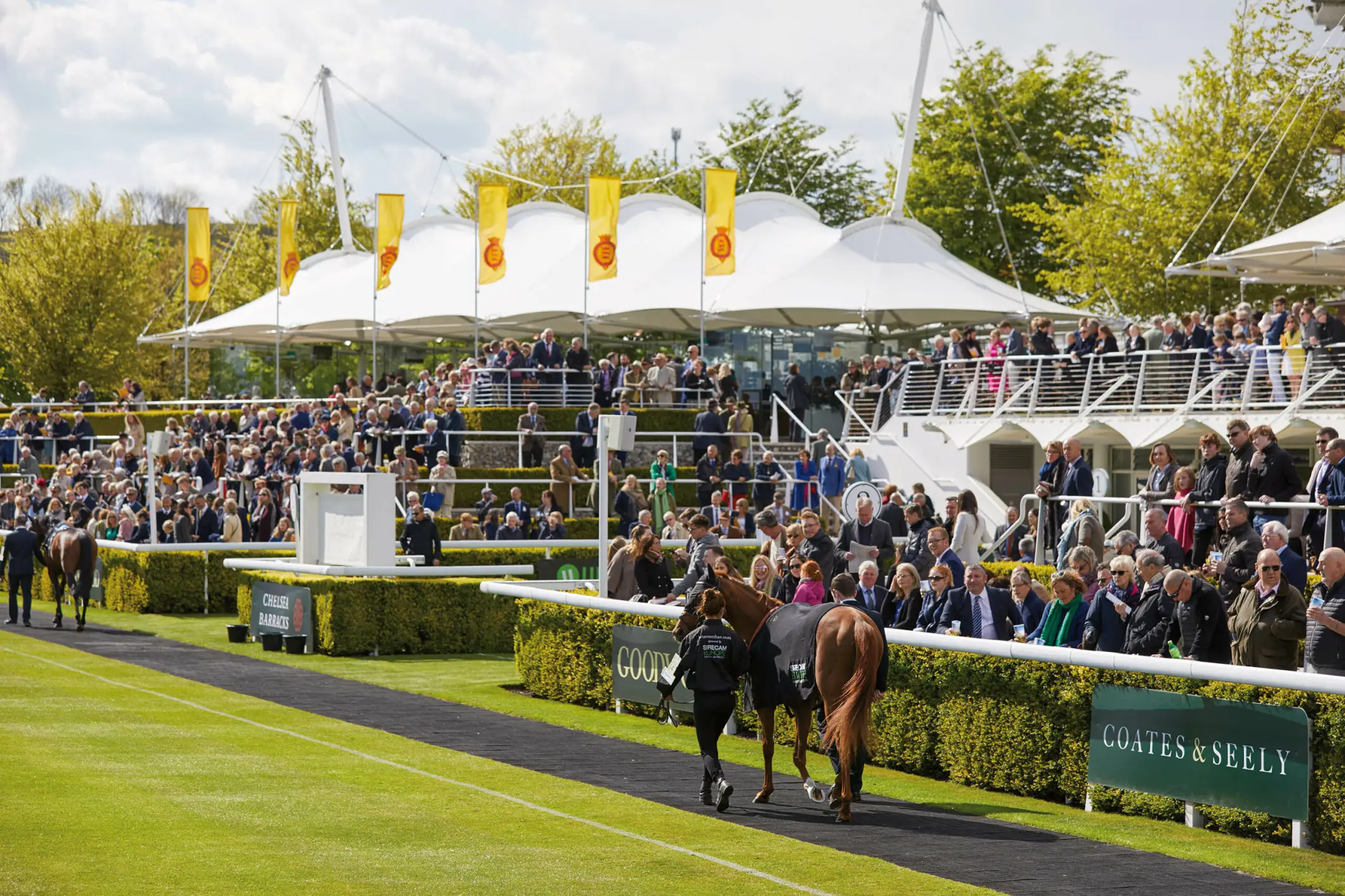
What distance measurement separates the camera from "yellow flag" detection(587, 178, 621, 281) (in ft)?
115

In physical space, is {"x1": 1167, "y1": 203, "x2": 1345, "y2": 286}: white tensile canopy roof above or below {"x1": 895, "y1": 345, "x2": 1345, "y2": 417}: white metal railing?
above

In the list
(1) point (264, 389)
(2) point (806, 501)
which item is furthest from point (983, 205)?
(1) point (264, 389)

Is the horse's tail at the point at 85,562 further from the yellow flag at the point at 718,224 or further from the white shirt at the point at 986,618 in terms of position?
the white shirt at the point at 986,618

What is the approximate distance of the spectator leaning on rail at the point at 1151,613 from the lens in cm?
1209

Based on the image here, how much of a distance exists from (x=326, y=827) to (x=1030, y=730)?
5.10 metres

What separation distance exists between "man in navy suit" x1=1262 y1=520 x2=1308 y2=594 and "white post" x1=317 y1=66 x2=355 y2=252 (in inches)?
1575

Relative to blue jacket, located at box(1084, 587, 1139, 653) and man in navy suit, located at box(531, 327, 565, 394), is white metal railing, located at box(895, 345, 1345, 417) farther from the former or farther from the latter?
blue jacket, located at box(1084, 587, 1139, 653)

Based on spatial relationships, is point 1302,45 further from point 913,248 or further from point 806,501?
point 806,501

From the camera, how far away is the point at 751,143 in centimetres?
5925

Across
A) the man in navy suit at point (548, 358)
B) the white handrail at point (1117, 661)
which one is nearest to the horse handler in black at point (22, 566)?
the man in navy suit at point (548, 358)

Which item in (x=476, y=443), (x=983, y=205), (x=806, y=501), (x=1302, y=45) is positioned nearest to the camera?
(x=806, y=501)

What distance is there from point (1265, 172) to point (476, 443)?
719 inches

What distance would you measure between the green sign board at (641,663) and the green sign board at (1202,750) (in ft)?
16.0

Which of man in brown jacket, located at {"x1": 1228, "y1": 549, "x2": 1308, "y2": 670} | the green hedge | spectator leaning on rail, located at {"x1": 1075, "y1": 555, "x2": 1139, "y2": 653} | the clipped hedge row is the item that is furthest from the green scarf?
the green hedge
